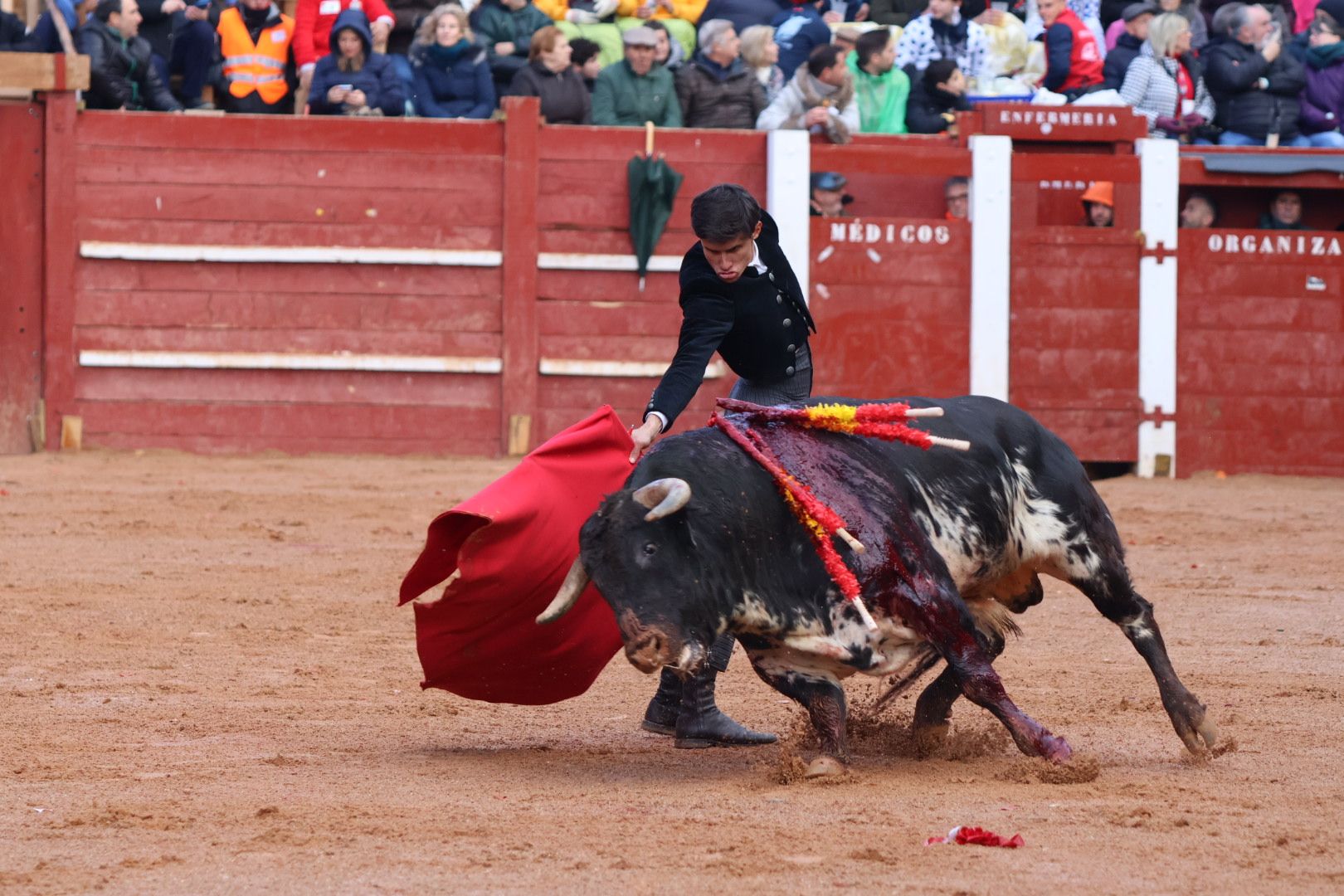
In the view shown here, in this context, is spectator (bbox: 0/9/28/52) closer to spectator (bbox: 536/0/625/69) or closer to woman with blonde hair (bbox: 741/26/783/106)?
spectator (bbox: 536/0/625/69)

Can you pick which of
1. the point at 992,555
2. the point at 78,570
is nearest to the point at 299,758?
the point at 992,555

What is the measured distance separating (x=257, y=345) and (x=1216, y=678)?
6.98 metres

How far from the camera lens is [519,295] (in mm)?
11062

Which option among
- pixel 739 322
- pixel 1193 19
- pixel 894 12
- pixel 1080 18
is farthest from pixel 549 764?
pixel 1193 19

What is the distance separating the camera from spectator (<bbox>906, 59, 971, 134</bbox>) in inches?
445

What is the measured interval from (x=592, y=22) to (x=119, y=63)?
2.78m

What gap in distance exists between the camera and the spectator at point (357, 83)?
35.1 feet

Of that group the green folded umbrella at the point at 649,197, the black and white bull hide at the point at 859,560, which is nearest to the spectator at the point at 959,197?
the green folded umbrella at the point at 649,197

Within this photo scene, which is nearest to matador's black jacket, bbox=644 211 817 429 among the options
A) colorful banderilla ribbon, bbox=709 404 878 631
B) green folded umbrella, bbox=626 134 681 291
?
colorful banderilla ribbon, bbox=709 404 878 631

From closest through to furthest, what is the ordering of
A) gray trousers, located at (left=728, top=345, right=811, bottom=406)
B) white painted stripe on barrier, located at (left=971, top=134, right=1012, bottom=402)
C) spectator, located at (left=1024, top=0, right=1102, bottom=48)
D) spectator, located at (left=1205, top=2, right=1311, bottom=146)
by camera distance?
1. gray trousers, located at (left=728, top=345, right=811, bottom=406)
2. white painted stripe on barrier, located at (left=971, top=134, right=1012, bottom=402)
3. spectator, located at (left=1205, top=2, right=1311, bottom=146)
4. spectator, located at (left=1024, top=0, right=1102, bottom=48)

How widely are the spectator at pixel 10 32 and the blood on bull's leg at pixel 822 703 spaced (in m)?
8.08

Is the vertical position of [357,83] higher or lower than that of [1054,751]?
higher

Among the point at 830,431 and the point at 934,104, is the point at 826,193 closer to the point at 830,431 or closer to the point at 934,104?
the point at 934,104

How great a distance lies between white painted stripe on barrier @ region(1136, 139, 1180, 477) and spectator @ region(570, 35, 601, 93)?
314cm
